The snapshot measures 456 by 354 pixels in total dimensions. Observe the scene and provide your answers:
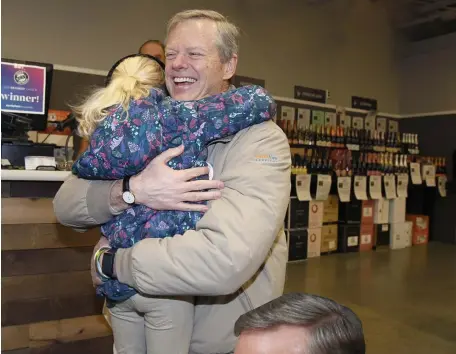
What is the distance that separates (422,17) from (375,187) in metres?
3.63

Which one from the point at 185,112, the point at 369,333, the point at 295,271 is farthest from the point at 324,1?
the point at 185,112

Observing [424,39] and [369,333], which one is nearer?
[369,333]

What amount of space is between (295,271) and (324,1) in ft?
15.9

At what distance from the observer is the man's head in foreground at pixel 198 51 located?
134cm

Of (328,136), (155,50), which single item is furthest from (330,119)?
(155,50)

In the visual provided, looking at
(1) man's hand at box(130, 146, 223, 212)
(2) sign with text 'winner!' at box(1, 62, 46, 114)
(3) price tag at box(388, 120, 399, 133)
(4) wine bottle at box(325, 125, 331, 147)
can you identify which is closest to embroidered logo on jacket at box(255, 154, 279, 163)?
(1) man's hand at box(130, 146, 223, 212)

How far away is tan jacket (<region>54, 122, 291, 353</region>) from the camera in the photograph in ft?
3.44

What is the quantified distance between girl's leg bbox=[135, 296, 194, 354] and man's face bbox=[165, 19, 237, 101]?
562mm

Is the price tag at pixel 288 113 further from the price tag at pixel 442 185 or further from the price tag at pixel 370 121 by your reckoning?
the price tag at pixel 442 185

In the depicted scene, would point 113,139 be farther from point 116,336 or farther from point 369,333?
point 369,333

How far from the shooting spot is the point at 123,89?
1.35 meters

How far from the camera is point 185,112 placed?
1.21 m

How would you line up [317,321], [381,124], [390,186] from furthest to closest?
[381,124] → [390,186] → [317,321]

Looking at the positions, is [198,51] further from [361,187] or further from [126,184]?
[361,187]
